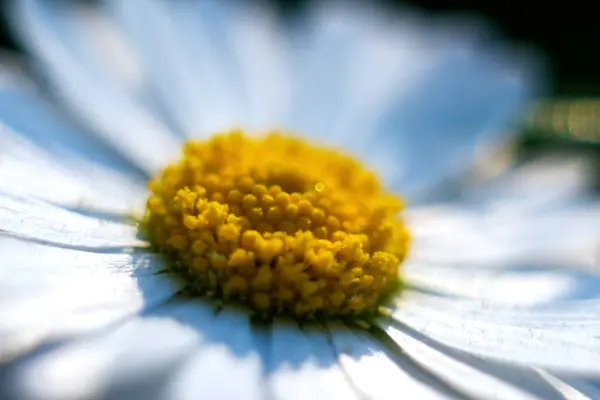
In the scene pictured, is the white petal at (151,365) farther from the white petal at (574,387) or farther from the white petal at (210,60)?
the white petal at (210,60)

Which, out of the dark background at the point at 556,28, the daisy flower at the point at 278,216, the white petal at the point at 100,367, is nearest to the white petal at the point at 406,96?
the daisy flower at the point at 278,216

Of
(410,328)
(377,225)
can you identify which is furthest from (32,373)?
(377,225)

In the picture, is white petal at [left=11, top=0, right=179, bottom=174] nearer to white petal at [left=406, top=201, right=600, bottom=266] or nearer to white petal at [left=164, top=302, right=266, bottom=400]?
white petal at [left=406, top=201, right=600, bottom=266]

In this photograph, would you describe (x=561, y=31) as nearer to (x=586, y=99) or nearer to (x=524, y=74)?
(x=586, y=99)

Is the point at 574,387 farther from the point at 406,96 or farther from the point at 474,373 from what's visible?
the point at 406,96

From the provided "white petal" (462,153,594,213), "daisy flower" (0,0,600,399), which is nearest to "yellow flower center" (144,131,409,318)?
"daisy flower" (0,0,600,399)

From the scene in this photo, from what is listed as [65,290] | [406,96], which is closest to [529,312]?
[65,290]

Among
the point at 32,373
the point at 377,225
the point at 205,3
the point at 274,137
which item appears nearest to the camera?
the point at 32,373
